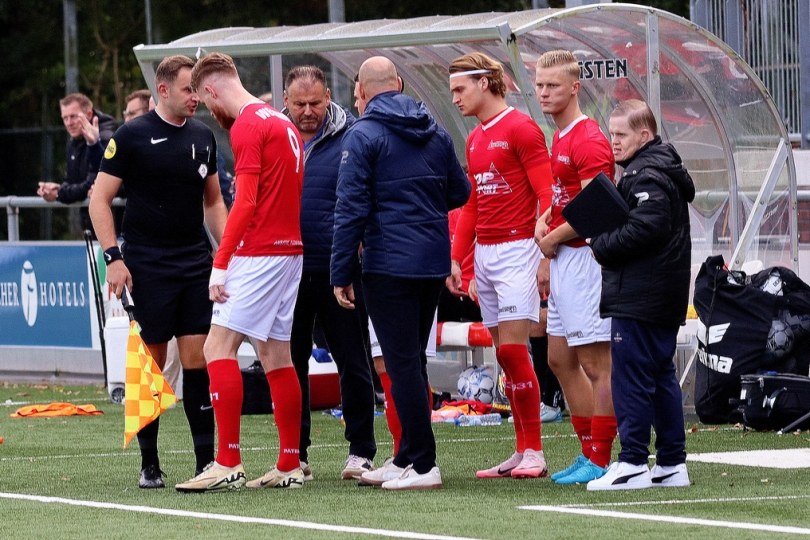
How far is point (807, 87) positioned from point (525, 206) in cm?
717

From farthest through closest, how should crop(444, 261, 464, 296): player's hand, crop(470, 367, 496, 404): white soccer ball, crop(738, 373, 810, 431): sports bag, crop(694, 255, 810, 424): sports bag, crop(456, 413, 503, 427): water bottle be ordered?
crop(470, 367, 496, 404): white soccer ball → crop(456, 413, 503, 427): water bottle → crop(694, 255, 810, 424): sports bag → crop(738, 373, 810, 431): sports bag → crop(444, 261, 464, 296): player's hand

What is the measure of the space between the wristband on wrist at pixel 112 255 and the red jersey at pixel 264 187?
2.09ft

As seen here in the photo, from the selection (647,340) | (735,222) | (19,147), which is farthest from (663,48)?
(19,147)

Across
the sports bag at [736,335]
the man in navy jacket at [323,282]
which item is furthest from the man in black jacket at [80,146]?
the man in navy jacket at [323,282]

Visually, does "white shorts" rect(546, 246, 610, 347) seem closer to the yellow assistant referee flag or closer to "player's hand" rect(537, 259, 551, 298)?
"player's hand" rect(537, 259, 551, 298)

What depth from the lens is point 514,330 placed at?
877cm

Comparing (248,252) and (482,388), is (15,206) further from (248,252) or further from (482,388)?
(248,252)

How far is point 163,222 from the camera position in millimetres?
8688

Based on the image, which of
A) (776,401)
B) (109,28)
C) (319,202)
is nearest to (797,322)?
(776,401)

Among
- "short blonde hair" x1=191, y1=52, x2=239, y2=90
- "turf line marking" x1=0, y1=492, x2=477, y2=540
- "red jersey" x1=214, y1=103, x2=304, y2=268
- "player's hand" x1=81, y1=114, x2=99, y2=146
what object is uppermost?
"player's hand" x1=81, y1=114, x2=99, y2=146

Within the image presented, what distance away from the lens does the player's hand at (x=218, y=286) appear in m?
8.23

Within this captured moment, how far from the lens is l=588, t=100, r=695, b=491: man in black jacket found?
814cm

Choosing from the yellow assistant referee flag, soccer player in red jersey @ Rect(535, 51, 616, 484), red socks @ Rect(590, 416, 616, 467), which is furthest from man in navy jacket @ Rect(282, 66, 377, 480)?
red socks @ Rect(590, 416, 616, 467)

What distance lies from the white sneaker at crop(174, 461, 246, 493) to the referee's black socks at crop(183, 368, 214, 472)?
0.42 metres
